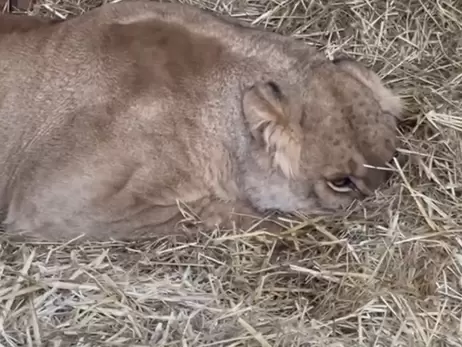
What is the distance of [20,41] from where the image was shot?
3.68 metres

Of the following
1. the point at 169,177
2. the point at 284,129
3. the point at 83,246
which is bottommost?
the point at 83,246

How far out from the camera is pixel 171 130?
349 centimetres

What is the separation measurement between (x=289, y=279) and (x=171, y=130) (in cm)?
68

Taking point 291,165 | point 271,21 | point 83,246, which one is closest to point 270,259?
point 291,165

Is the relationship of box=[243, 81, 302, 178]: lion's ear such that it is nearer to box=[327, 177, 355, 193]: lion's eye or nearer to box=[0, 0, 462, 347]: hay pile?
box=[327, 177, 355, 193]: lion's eye

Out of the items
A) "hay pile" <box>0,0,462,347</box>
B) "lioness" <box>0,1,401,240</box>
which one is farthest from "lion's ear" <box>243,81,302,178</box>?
"hay pile" <box>0,0,462,347</box>

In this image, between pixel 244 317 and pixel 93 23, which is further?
pixel 93 23

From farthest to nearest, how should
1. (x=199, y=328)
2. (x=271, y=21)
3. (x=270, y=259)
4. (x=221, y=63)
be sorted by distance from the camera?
(x=271, y=21) → (x=221, y=63) → (x=270, y=259) → (x=199, y=328)

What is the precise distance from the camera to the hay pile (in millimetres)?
2904

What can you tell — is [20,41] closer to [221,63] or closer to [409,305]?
[221,63]

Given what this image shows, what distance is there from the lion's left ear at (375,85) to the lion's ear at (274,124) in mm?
319

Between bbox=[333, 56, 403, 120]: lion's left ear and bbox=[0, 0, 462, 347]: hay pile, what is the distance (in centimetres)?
8

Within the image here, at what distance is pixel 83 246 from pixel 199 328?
2.15 feet

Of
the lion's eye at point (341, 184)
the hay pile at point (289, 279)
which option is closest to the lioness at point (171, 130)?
the lion's eye at point (341, 184)
